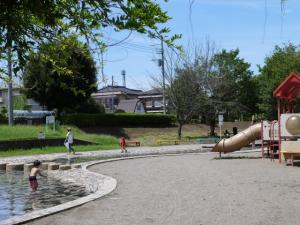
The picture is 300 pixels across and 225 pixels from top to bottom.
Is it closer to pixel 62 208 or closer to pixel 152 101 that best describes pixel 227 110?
pixel 152 101

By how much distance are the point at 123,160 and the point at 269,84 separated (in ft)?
111

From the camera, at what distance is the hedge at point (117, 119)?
52434 mm

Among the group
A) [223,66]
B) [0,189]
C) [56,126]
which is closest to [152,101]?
[223,66]

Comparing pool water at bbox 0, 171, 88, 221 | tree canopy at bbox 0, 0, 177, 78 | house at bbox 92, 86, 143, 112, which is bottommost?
pool water at bbox 0, 171, 88, 221

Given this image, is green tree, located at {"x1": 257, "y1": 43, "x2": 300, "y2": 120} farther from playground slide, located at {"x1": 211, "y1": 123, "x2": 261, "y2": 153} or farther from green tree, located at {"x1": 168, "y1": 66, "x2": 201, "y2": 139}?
playground slide, located at {"x1": 211, "y1": 123, "x2": 261, "y2": 153}

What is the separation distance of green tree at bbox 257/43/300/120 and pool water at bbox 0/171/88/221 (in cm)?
3993

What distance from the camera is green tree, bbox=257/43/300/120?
56469 mm

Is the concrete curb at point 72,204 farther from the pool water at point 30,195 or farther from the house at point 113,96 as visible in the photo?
the house at point 113,96

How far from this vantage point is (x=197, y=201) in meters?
11.8

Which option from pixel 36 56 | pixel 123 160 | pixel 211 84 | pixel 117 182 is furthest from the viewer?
pixel 211 84

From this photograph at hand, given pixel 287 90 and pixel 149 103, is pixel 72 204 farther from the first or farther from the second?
pixel 149 103

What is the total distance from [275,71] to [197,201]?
47.9 meters

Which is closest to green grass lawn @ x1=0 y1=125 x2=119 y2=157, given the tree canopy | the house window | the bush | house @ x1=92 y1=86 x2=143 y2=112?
the bush

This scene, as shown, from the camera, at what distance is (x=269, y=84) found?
188ft
